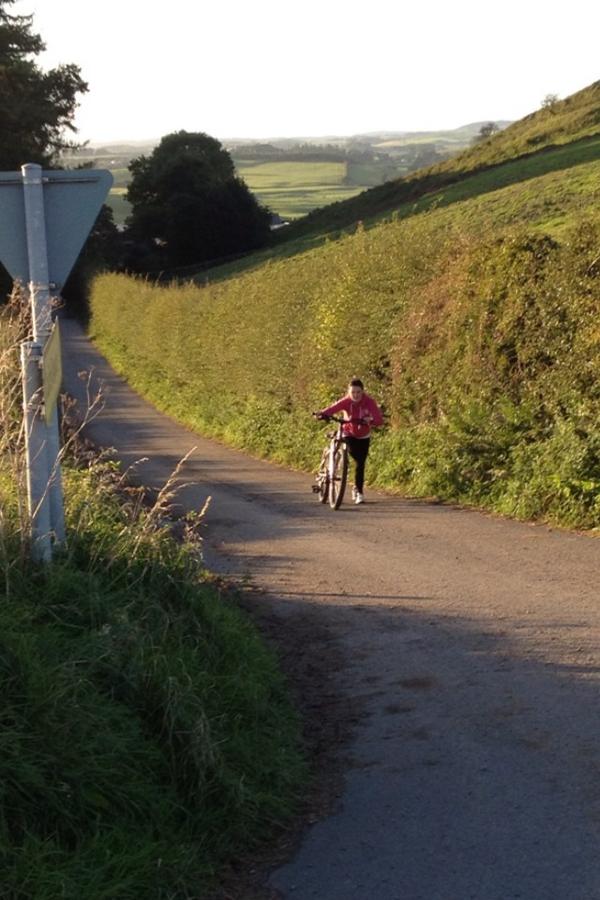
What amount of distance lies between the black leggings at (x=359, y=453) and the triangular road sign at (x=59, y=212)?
10096mm

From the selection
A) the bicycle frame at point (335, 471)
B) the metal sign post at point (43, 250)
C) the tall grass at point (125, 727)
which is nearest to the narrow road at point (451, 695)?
the tall grass at point (125, 727)

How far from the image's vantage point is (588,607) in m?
9.25

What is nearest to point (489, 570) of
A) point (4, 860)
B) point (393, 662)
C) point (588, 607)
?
point (588, 607)

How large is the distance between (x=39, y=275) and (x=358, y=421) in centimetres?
1024

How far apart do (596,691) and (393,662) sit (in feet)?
4.73

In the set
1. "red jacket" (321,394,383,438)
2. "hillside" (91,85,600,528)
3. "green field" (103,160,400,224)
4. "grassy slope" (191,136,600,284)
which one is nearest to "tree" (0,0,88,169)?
"grassy slope" (191,136,600,284)

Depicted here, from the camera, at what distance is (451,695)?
732cm

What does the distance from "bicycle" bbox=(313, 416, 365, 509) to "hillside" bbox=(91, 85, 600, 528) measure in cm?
105

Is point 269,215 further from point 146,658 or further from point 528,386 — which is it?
point 146,658

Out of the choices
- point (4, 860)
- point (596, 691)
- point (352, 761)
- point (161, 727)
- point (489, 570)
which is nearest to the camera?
point (4, 860)

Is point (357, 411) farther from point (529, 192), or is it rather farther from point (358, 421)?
point (529, 192)

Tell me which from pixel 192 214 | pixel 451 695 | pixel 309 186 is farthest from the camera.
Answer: pixel 309 186

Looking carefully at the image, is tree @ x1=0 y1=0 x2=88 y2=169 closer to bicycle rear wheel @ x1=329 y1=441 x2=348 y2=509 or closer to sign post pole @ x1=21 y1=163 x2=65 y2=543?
bicycle rear wheel @ x1=329 y1=441 x2=348 y2=509

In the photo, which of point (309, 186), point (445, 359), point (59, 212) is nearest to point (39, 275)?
point (59, 212)
